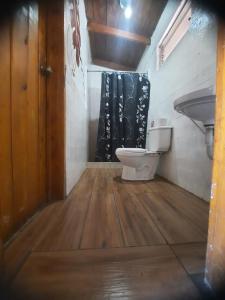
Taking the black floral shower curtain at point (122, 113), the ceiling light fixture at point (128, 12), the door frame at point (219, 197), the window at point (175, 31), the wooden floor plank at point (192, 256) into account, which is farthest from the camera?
the black floral shower curtain at point (122, 113)

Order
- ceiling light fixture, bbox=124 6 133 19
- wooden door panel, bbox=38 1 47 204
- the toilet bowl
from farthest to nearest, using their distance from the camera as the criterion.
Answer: ceiling light fixture, bbox=124 6 133 19
the toilet bowl
wooden door panel, bbox=38 1 47 204

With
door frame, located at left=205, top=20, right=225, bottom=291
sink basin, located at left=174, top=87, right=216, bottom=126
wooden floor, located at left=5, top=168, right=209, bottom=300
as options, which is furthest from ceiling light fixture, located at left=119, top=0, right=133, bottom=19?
wooden floor, located at left=5, top=168, right=209, bottom=300

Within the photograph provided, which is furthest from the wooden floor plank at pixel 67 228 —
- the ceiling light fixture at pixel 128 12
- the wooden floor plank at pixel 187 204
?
the ceiling light fixture at pixel 128 12

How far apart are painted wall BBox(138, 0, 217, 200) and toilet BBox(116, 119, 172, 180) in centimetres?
11

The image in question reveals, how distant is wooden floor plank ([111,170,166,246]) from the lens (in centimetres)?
78

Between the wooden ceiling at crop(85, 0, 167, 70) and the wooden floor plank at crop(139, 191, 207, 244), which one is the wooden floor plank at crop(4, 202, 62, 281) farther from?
the wooden ceiling at crop(85, 0, 167, 70)

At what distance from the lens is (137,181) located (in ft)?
6.70

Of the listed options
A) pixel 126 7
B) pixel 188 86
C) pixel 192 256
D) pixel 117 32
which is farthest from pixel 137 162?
pixel 117 32

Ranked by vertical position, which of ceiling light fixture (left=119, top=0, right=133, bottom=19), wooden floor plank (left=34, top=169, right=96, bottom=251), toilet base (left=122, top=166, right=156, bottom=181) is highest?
ceiling light fixture (left=119, top=0, right=133, bottom=19)

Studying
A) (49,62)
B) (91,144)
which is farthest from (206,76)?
(91,144)

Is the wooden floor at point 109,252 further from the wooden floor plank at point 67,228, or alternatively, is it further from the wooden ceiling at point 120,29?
the wooden ceiling at point 120,29

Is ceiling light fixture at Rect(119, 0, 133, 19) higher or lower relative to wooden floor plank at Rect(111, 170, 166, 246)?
higher

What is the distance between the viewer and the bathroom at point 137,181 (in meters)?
0.56

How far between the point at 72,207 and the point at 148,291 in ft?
2.49
